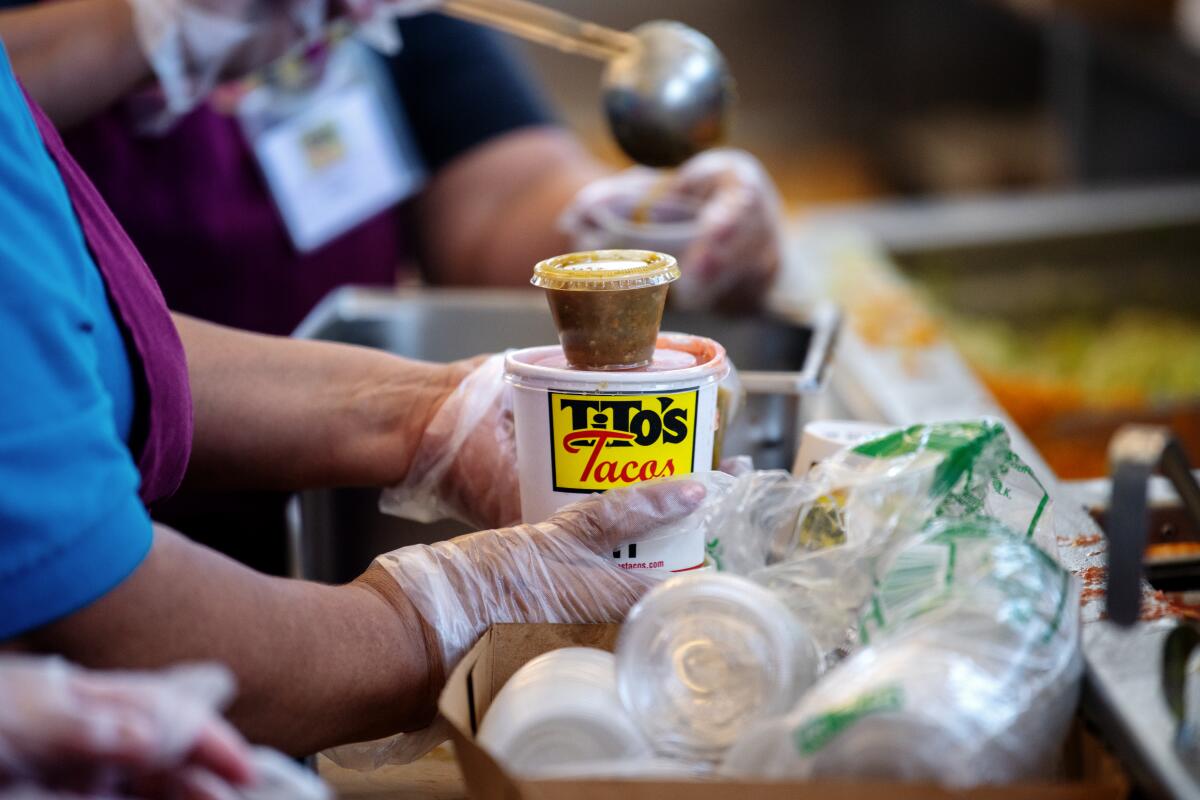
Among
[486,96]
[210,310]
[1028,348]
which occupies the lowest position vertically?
[1028,348]

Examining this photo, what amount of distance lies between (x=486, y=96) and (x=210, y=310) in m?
0.69

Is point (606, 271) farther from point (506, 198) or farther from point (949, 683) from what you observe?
point (506, 198)

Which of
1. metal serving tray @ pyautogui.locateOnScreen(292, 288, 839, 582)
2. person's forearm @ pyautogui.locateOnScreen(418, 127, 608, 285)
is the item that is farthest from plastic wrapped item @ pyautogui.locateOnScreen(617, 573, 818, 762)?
person's forearm @ pyautogui.locateOnScreen(418, 127, 608, 285)

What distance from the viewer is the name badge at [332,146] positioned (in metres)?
2.04

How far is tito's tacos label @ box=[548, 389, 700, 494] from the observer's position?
3.21ft

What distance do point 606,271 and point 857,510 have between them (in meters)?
0.28

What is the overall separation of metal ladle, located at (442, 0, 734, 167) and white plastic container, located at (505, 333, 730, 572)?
1.85ft

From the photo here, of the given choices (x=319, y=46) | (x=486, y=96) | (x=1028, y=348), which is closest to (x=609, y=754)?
(x=319, y=46)

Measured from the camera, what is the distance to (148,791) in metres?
0.67

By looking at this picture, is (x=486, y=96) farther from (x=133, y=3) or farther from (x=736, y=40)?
(x=736, y=40)

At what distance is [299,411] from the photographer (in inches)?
48.9

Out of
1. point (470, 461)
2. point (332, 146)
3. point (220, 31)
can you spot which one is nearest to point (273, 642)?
point (470, 461)

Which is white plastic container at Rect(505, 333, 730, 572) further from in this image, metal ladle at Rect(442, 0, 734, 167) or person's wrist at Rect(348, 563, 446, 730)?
metal ladle at Rect(442, 0, 734, 167)

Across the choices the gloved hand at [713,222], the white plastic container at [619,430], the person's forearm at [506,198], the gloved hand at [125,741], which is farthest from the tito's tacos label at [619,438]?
the person's forearm at [506,198]
